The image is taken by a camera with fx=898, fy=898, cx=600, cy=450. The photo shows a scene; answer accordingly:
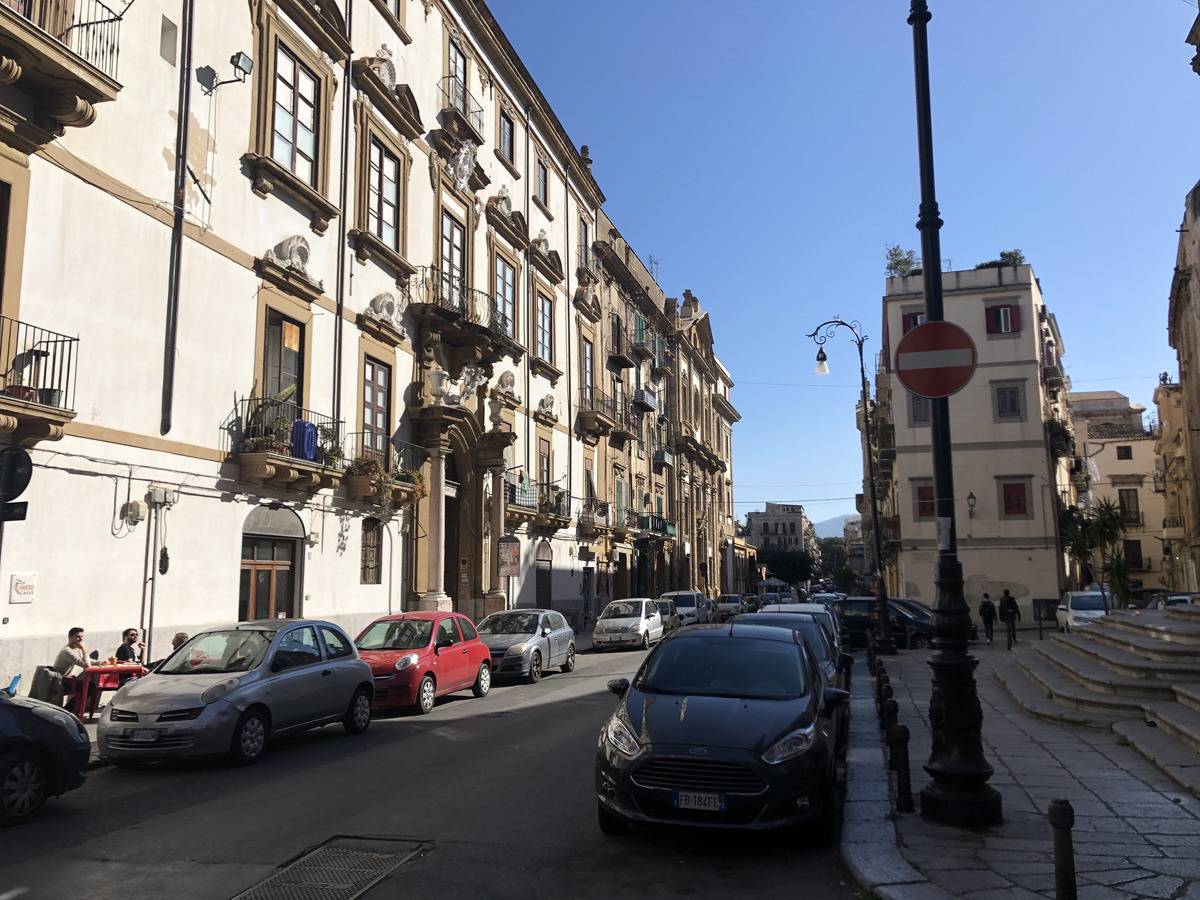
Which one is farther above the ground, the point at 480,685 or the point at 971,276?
the point at 971,276

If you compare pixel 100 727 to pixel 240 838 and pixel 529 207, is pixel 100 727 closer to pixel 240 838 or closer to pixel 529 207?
pixel 240 838

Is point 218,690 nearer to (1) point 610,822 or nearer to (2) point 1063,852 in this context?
(1) point 610,822

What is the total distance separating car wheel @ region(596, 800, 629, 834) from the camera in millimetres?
6789

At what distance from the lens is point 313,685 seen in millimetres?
11297

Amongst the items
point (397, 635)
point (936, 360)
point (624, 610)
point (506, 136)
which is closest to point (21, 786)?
point (397, 635)

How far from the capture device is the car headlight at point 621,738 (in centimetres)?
661

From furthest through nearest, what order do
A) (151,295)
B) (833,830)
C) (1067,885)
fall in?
(151,295)
(833,830)
(1067,885)

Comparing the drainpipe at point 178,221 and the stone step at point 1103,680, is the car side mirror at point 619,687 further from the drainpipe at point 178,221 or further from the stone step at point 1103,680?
the drainpipe at point 178,221

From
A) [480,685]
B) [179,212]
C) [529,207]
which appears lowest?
[480,685]

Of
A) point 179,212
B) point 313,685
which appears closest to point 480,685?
point 313,685

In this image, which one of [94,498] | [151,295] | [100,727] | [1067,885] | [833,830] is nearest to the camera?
[1067,885]

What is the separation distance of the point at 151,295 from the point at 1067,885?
15.4m

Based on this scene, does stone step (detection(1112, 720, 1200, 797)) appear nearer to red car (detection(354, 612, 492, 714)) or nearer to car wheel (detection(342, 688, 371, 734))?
car wheel (detection(342, 688, 371, 734))

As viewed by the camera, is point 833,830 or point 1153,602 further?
point 1153,602
